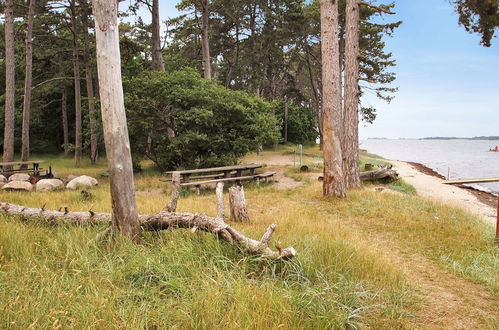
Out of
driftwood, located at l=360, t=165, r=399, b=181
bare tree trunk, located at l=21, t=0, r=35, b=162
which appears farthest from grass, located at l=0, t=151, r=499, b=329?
bare tree trunk, located at l=21, t=0, r=35, b=162

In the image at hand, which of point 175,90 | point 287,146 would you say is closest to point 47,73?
point 175,90

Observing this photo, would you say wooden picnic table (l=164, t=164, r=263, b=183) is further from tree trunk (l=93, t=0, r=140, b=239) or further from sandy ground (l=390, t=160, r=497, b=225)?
sandy ground (l=390, t=160, r=497, b=225)

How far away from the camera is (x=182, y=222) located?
13.8 ft

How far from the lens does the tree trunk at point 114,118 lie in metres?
4.03

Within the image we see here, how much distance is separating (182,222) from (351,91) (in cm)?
877

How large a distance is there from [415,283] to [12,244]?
480cm

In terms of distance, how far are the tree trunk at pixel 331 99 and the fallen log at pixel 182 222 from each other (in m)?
5.77

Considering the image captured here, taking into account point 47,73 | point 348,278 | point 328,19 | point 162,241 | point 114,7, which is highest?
point 47,73

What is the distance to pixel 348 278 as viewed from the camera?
3559 millimetres

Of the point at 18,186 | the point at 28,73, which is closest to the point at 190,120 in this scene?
the point at 18,186

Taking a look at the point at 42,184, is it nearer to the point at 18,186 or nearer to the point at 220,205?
the point at 18,186

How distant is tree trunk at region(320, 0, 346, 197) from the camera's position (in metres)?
8.95

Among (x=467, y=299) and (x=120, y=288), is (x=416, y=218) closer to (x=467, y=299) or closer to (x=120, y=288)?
(x=467, y=299)

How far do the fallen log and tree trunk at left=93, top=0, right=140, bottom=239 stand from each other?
0.32 meters
